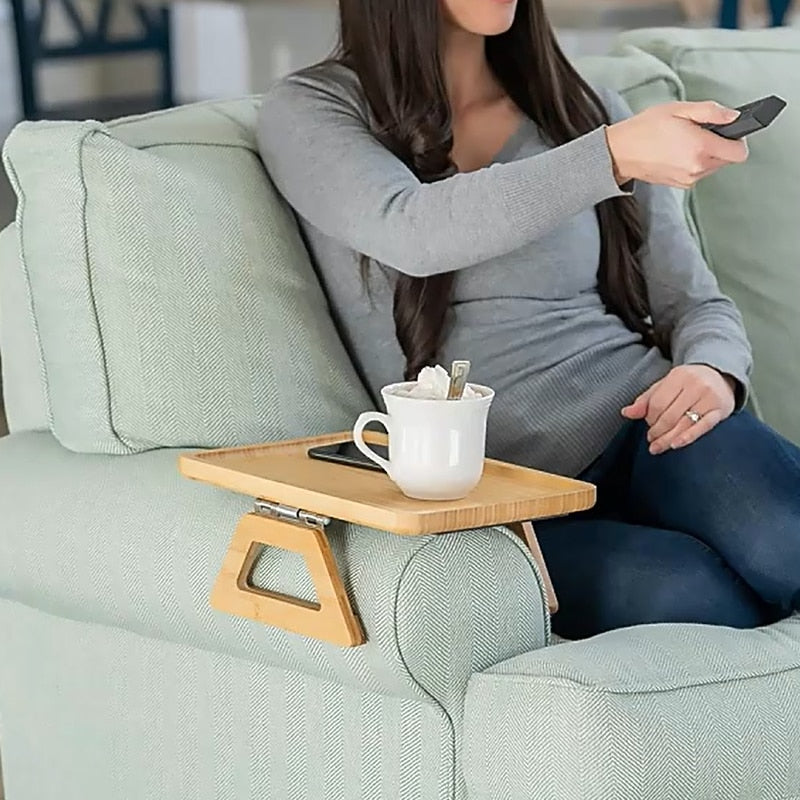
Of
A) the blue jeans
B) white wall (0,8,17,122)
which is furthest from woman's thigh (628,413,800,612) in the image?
white wall (0,8,17,122)

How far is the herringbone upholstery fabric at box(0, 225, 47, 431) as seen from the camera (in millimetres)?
1648

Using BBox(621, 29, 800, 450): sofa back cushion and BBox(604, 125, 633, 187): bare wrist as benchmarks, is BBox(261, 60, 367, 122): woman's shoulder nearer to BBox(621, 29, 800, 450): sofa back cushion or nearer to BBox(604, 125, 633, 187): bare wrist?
BBox(604, 125, 633, 187): bare wrist

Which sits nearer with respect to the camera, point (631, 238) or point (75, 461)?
point (75, 461)

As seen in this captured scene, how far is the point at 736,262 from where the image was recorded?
2.03m

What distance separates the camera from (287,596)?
1.32 meters

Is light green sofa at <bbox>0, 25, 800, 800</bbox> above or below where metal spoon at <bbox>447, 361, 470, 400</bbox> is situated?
below

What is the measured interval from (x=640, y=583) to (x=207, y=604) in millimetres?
384

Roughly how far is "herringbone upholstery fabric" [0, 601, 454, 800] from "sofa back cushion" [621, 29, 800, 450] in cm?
81

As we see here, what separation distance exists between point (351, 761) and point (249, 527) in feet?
0.73

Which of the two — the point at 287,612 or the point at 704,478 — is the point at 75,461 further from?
the point at 704,478

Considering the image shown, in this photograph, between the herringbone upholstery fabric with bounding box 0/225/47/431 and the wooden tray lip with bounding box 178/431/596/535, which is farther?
the herringbone upholstery fabric with bounding box 0/225/47/431

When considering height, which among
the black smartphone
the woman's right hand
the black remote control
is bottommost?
the black smartphone

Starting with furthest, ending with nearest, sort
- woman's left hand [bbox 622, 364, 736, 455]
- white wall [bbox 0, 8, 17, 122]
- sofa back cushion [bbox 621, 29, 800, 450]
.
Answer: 1. white wall [bbox 0, 8, 17, 122]
2. sofa back cushion [bbox 621, 29, 800, 450]
3. woman's left hand [bbox 622, 364, 736, 455]

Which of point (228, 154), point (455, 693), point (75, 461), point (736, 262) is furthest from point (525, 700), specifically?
point (736, 262)
